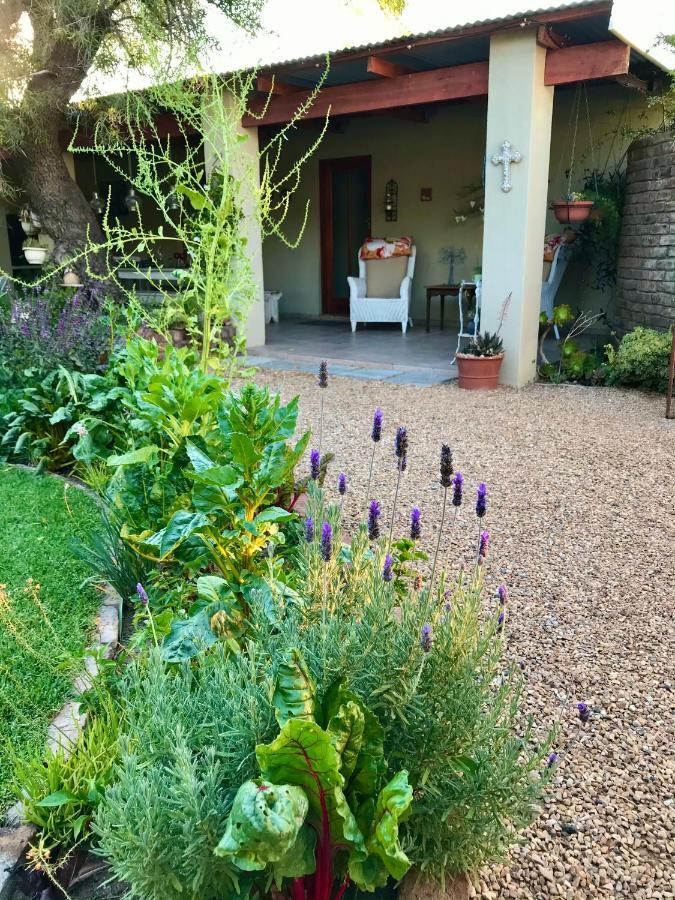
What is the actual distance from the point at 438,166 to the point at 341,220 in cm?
190

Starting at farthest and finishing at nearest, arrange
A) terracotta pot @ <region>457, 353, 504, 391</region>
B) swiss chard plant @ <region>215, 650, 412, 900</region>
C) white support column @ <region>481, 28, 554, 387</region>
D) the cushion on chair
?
the cushion on chair
terracotta pot @ <region>457, 353, 504, 391</region>
white support column @ <region>481, 28, 554, 387</region>
swiss chard plant @ <region>215, 650, 412, 900</region>

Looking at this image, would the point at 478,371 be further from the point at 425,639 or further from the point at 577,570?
the point at 425,639

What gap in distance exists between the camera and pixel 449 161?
33.3ft

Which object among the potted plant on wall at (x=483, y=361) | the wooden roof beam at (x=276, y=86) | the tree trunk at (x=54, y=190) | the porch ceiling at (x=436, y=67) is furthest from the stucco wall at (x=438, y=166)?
the tree trunk at (x=54, y=190)

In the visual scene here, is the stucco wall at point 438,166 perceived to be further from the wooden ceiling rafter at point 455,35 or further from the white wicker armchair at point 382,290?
the wooden ceiling rafter at point 455,35

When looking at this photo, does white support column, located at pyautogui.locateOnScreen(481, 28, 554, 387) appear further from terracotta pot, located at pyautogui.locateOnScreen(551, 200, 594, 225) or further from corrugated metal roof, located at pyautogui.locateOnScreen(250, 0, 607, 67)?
terracotta pot, located at pyautogui.locateOnScreen(551, 200, 594, 225)

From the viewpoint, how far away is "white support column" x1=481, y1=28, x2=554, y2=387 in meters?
6.18

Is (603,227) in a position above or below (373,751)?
above

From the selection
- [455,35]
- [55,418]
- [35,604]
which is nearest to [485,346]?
[455,35]

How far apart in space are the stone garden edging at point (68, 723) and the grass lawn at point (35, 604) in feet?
0.10

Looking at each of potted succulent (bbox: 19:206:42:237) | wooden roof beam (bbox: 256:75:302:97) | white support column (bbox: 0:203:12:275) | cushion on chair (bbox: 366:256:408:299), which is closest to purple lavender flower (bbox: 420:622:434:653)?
wooden roof beam (bbox: 256:75:302:97)

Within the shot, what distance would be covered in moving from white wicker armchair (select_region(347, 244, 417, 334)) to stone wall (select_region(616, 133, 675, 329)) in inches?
117

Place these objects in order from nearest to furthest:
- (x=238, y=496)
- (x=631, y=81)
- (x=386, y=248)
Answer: (x=238, y=496) → (x=631, y=81) → (x=386, y=248)

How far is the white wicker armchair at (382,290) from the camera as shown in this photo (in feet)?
31.9
